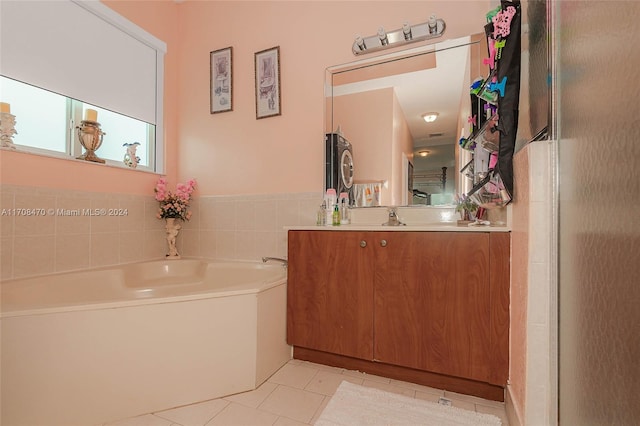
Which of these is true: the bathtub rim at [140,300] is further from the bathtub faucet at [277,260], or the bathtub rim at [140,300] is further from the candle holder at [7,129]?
the candle holder at [7,129]

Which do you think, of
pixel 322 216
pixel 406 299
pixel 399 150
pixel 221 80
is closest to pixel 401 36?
pixel 399 150

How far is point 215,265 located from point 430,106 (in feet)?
6.46

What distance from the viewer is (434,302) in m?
Answer: 1.40

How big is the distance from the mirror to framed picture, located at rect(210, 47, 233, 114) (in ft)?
2.95

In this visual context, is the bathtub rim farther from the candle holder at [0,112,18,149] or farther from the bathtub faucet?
the candle holder at [0,112,18,149]

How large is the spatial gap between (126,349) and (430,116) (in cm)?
214

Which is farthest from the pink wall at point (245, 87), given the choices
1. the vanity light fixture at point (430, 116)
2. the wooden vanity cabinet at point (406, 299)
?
the wooden vanity cabinet at point (406, 299)

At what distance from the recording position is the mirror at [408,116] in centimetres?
186

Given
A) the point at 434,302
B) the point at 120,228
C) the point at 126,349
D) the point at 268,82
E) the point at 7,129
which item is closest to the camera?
the point at 126,349

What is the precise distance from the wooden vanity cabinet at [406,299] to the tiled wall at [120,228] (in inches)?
23.5

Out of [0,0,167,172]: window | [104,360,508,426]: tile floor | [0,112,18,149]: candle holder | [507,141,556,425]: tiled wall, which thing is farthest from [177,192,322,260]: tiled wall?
[507,141,556,425]: tiled wall

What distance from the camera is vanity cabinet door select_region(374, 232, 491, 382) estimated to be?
1326mm

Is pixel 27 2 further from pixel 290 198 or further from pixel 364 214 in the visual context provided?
pixel 364 214

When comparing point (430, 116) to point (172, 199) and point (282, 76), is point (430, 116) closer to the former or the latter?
point (282, 76)
